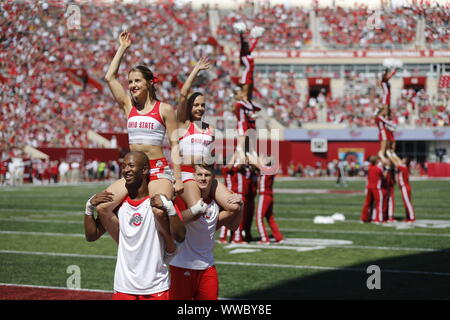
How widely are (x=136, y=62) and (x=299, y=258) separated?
3184 centimetres

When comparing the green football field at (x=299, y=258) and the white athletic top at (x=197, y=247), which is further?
the green football field at (x=299, y=258)

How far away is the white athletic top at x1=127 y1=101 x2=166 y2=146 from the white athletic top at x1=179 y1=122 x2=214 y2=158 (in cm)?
44

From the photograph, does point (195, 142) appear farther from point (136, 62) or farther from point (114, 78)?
point (136, 62)

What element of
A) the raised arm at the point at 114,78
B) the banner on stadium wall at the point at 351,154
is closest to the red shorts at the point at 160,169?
the raised arm at the point at 114,78

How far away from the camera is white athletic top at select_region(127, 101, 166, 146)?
5.99 meters

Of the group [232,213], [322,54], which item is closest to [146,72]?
[232,213]

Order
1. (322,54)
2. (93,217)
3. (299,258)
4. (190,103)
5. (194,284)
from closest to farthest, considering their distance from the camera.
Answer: (93,217), (194,284), (190,103), (299,258), (322,54)

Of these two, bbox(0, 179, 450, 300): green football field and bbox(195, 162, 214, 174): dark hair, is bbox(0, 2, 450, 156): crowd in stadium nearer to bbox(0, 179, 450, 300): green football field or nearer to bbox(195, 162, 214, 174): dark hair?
bbox(0, 179, 450, 300): green football field

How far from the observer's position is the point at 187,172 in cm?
620

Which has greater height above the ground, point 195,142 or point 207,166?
point 195,142

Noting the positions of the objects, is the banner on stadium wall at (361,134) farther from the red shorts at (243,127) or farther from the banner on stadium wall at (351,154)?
the red shorts at (243,127)

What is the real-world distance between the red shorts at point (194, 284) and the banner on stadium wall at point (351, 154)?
42198mm

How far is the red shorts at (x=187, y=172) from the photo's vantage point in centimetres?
607
